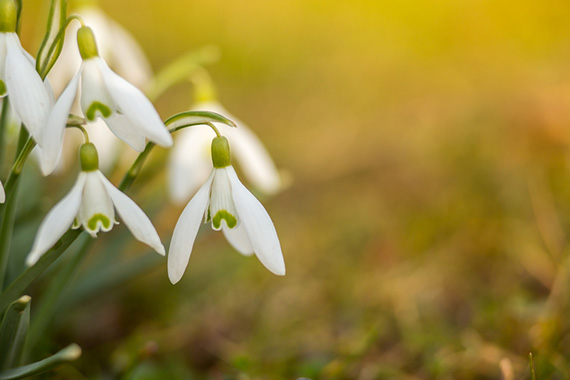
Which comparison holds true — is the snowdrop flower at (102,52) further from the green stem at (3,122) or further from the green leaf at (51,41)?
the green leaf at (51,41)

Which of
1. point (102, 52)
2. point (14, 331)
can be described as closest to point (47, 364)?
point (14, 331)

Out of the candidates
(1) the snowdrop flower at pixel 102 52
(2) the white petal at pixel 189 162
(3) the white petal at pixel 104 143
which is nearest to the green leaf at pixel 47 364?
(2) the white petal at pixel 189 162

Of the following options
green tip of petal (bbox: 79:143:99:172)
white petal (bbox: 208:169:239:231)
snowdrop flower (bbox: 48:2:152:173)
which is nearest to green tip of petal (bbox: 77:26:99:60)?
green tip of petal (bbox: 79:143:99:172)

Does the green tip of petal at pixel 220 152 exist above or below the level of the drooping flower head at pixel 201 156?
below

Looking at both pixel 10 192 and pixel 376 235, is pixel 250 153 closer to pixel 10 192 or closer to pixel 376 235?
pixel 10 192

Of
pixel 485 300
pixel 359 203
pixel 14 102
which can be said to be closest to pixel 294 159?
pixel 359 203

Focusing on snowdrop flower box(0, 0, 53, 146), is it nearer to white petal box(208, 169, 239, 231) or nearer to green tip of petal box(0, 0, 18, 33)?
green tip of petal box(0, 0, 18, 33)
